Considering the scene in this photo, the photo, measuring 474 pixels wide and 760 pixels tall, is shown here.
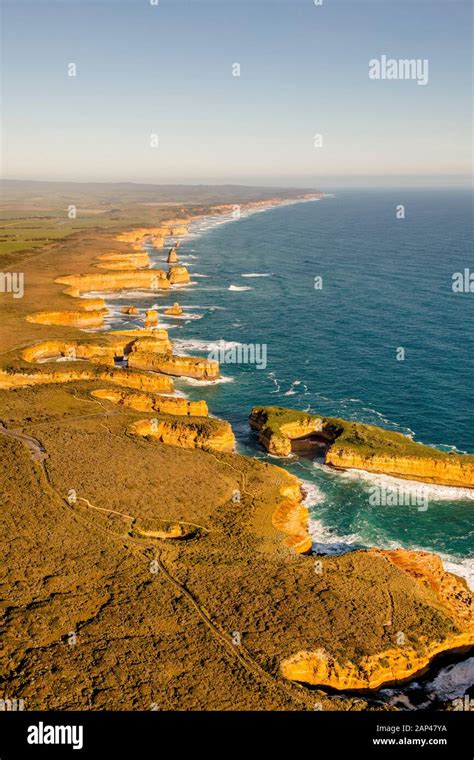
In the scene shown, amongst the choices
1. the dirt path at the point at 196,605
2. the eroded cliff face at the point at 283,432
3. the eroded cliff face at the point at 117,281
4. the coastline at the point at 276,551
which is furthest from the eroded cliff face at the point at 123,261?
the dirt path at the point at 196,605

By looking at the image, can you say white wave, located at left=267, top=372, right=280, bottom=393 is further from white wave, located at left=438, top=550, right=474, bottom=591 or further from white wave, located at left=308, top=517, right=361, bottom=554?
white wave, located at left=438, top=550, right=474, bottom=591

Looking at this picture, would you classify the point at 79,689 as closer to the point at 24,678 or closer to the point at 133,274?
the point at 24,678

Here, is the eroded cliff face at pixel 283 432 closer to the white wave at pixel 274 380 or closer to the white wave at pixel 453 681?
the white wave at pixel 274 380

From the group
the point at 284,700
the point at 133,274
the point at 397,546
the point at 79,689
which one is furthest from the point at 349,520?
the point at 133,274

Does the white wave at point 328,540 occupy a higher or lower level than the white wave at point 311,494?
lower

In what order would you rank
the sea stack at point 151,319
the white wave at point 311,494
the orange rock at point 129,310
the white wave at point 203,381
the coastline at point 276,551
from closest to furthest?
the coastline at point 276,551, the white wave at point 311,494, the white wave at point 203,381, the sea stack at point 151,319, the orange rock at point 129,310

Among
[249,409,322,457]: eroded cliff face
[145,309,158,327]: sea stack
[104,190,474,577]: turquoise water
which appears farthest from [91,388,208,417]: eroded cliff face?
[145,309,158,327]: sea stack

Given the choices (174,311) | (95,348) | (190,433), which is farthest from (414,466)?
(174,311)
